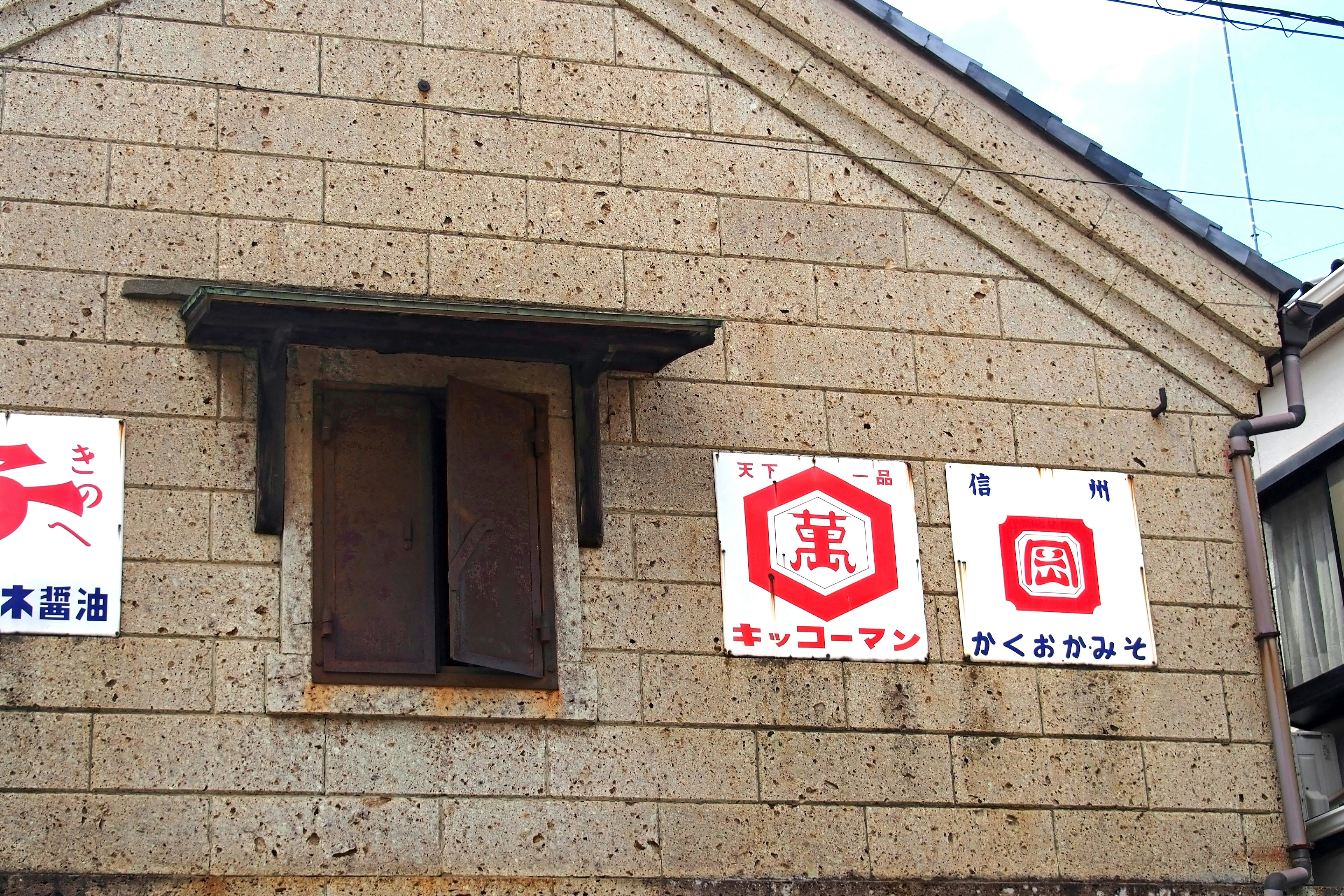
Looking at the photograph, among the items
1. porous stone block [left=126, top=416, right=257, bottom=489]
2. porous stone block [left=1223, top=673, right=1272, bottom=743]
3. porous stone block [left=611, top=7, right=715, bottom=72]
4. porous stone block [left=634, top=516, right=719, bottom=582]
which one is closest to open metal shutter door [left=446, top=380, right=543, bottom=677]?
porous stone block [left=634, top=516, right=719, bottom=582]

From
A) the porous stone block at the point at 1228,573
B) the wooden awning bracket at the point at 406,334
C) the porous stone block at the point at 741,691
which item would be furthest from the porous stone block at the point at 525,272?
the porous stone block at the point at 1228,573

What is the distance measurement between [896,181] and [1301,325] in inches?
106

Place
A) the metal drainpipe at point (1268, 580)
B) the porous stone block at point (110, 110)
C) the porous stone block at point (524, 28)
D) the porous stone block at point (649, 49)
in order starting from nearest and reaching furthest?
the porous stone block at point (110, 110) → the metal drainpipe at point (1268, 580) → the porous stone block at point (524, 28) → the porous stone block at point (649, 49)

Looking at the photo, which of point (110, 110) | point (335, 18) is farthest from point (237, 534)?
point (335, 18)

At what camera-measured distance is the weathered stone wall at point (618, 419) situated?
9.20 metres

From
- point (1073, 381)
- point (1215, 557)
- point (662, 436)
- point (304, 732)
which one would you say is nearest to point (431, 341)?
point (662, 436)

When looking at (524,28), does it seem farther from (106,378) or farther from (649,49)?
(106,378)

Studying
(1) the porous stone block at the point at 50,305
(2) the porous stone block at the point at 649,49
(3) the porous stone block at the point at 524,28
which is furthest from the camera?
(2) the porous stone block at the point at 649,49

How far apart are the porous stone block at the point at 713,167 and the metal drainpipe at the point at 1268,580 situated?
3.12 metres

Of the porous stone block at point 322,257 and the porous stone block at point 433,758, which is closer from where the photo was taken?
the porous stone block at point 433,758

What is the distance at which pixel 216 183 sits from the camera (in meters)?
10.1

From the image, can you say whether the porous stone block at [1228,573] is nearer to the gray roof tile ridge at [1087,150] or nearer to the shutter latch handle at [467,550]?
the gray roof tile ridge at [1087,150]

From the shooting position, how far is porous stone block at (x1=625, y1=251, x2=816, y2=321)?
419 inches

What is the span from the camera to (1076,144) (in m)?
11.4
